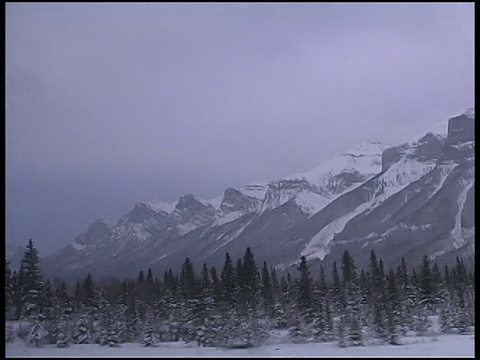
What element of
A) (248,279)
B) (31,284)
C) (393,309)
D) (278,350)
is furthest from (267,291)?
(31,284)

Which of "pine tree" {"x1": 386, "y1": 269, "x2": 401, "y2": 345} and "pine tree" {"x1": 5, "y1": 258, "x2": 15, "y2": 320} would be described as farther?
"pine tree" {"x1": 386, "y1": 269, "x2": 401, "y2": 345}

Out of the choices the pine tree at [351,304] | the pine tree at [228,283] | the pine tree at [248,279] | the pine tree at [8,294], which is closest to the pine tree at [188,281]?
the pine tree at [228,283]

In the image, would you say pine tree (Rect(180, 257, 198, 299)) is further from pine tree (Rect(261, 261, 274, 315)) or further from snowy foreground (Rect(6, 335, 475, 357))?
pine tree (Rect(261, 261, 274, 315))

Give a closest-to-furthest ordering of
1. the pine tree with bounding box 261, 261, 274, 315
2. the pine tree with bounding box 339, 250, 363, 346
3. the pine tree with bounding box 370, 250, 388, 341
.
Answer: the pine tree with bounding box 339, 250, 363, 346 < the pine tree with bounding box 370, 250, 388, 341 < the pine tree with bounding box 261, 261, 274, 315

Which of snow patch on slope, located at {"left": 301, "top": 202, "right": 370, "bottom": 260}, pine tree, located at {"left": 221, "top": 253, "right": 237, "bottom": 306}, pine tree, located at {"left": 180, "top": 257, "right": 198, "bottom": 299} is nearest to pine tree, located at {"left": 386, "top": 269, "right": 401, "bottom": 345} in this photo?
snow patch on slope, located at {"left": 301, "top": 202, "right": 370, "bottom": 260}

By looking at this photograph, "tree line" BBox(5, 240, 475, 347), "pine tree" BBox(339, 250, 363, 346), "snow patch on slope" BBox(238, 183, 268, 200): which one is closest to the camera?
"tree line" BBox(5, 240, 475, 347)

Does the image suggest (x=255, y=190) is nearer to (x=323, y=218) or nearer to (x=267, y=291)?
(x=267, y=291)

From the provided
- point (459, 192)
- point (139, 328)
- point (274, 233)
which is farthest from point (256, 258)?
point (459, 192)
